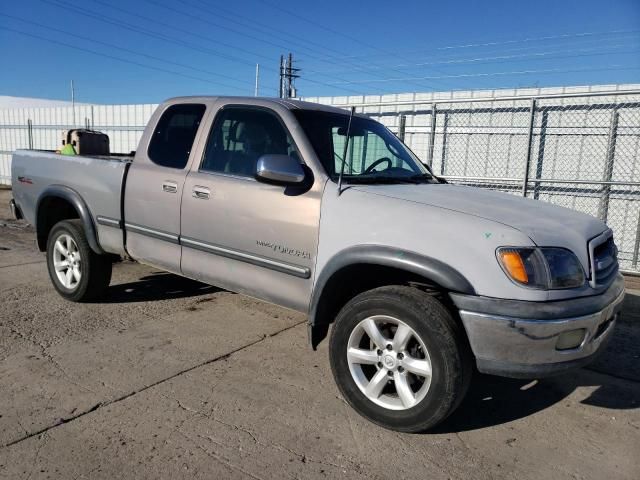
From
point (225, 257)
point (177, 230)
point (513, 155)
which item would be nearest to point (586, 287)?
point (225, 257)

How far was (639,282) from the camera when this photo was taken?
6.92m

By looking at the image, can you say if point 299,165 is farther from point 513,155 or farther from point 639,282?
point 513,155

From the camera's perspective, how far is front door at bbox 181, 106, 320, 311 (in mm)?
3381

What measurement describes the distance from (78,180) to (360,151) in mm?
2747

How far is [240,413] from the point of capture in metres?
3.13

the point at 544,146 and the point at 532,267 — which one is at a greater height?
the point at 544,146

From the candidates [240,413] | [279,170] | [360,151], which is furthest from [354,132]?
[240,413]

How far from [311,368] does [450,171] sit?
20.8 ft

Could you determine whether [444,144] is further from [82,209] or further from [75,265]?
[75,265]

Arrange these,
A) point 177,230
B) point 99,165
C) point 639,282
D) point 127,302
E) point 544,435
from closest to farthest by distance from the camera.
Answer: point 544,435 < point 177,230 < point 99,165 < point 127,302 < point 639,282

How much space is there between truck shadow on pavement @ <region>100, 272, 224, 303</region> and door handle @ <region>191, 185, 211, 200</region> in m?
1.86

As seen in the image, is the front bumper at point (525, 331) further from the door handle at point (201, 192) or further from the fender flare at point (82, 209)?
the fender flare at point (82, 209)

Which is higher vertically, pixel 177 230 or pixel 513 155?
pixel 513 155

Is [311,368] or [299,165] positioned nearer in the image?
[299,165]
